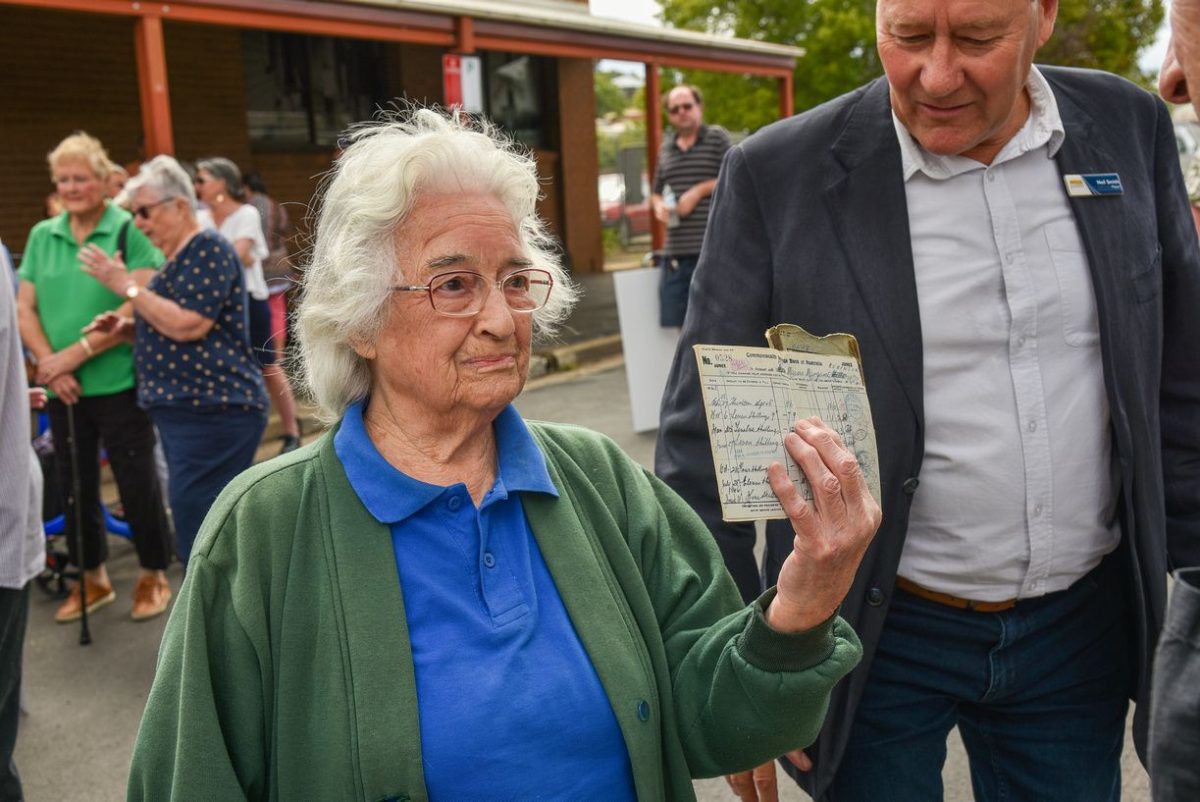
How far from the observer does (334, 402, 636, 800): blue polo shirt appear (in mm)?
1716

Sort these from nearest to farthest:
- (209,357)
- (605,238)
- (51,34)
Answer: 1. (209,357)
2. (51,34)
3. (605,238)

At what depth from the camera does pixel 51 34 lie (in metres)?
12.3

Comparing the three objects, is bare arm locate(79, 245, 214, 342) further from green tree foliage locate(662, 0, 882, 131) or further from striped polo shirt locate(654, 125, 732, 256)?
green tree foliage locate(662, 0, 882, 131)

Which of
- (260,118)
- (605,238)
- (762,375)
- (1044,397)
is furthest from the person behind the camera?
(605,238)

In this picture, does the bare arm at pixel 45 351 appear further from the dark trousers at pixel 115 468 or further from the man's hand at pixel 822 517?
the man's hand at pixel 822 517

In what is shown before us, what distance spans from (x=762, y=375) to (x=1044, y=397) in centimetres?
75

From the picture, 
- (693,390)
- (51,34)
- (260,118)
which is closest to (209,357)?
(693,390)

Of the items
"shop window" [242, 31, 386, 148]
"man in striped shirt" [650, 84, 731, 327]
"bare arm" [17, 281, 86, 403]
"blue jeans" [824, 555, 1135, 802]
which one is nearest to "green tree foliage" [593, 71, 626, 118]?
"shop window" [242, 31, 386, 148]

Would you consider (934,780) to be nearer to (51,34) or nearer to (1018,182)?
(1018,182)

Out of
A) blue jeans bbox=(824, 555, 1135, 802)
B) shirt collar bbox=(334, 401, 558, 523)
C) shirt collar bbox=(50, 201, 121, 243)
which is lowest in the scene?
blue jeans bbox=(824, 555, 1135, 802)

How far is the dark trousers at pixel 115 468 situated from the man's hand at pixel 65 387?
0.10 metres

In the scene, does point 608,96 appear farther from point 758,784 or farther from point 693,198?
point 758,784

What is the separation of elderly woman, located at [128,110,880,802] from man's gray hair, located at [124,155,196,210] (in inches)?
119

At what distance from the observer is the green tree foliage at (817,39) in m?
24.2
